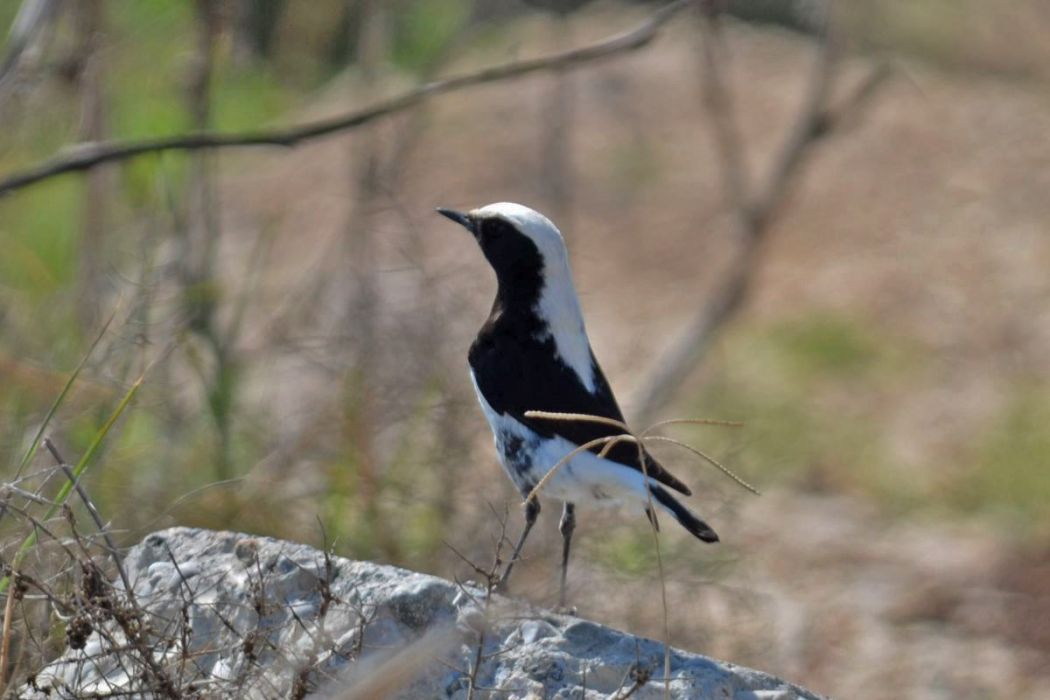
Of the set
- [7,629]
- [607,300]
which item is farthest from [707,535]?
[607,300]

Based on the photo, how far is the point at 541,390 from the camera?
397 centimetres

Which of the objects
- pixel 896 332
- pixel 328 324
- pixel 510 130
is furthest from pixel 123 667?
pixel 510 130

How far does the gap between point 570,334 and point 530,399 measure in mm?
222

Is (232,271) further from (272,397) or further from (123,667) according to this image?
(123,667)

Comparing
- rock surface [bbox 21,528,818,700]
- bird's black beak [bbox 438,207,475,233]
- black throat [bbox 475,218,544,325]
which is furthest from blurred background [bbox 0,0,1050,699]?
bird's black beak [bbox 438,207,475,233]

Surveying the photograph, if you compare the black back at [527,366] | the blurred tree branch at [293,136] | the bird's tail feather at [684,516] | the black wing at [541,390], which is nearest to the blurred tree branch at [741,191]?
the blurred tree branch at [293,136]

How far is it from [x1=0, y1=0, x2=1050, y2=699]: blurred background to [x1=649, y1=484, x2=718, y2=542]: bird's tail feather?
1.43 feet

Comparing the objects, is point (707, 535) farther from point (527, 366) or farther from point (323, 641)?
point (323, 641)

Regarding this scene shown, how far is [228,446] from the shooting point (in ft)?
19.4

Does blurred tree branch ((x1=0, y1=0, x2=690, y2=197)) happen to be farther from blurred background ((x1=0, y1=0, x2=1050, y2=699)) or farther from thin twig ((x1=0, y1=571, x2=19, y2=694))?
thin twig ((x1=0, y1=571, x2=19, y2=694))

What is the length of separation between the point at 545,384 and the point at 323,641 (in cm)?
101

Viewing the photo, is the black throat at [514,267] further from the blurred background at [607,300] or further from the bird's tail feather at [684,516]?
the blurred background at [607,300]

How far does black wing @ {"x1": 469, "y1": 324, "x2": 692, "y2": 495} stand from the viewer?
155 inches

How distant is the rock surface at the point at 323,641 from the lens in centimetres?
308
